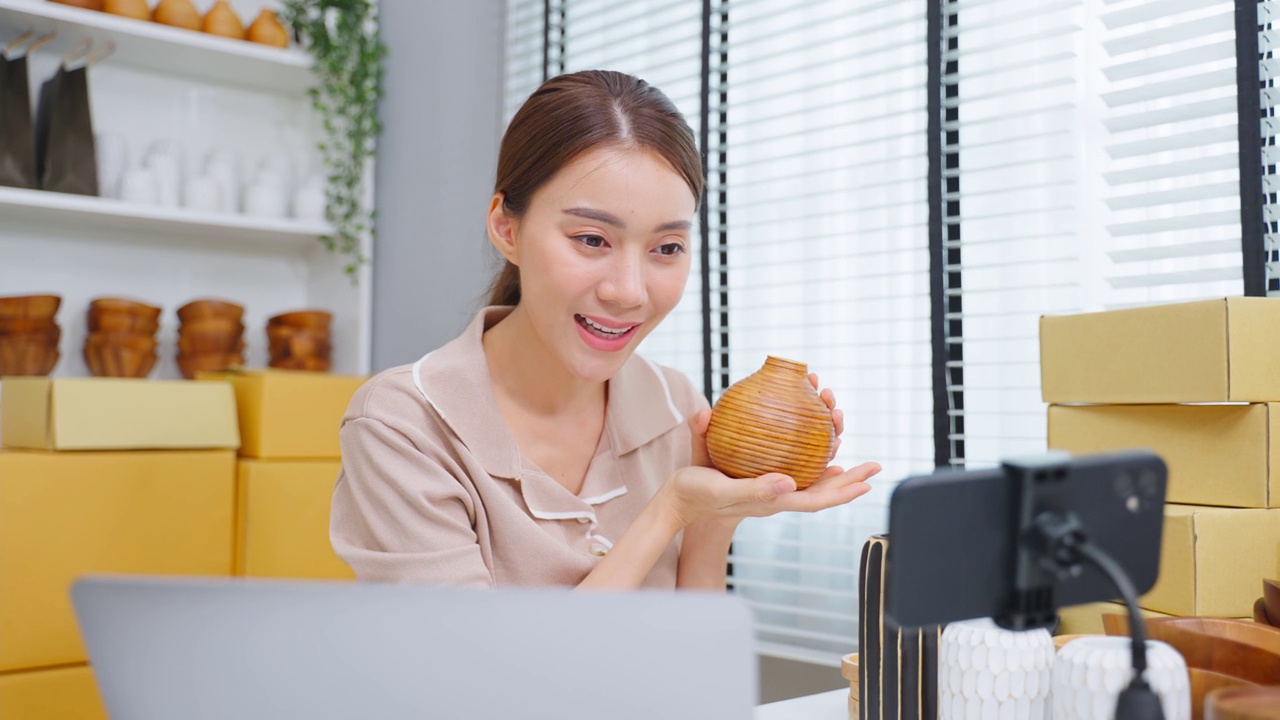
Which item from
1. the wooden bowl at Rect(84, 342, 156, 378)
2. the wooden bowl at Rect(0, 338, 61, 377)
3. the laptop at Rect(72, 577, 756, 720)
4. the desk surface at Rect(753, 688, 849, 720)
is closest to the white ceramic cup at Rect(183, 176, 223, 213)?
the wooden bowl at Rect(84, 342, 156, 378)

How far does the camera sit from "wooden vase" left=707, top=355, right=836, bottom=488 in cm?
105

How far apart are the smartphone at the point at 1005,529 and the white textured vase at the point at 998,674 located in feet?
0.66

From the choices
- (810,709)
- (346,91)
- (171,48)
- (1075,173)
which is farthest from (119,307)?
(1075,173)

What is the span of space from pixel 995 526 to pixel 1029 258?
4.44ft

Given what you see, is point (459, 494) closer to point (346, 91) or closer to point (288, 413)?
point (288, 413)

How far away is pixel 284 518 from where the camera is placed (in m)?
2.27

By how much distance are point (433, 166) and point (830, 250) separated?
4.07ft

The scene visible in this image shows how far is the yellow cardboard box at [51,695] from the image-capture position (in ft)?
6.29

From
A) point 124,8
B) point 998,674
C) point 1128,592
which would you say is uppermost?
point 124,8

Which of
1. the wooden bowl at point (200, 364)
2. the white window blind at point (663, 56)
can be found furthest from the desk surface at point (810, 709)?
the wooden bowl at point (200, 364)

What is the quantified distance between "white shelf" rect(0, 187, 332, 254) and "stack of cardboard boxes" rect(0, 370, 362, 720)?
0.43m

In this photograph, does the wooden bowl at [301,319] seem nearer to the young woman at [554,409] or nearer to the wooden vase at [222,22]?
the wooden vase at [222,22]

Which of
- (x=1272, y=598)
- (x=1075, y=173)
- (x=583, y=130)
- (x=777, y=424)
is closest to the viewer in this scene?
(x=1272, y=598)

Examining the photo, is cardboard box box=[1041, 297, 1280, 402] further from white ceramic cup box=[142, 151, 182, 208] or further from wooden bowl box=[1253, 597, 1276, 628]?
white ceramic cup box=[142, 151, 182, 208]
